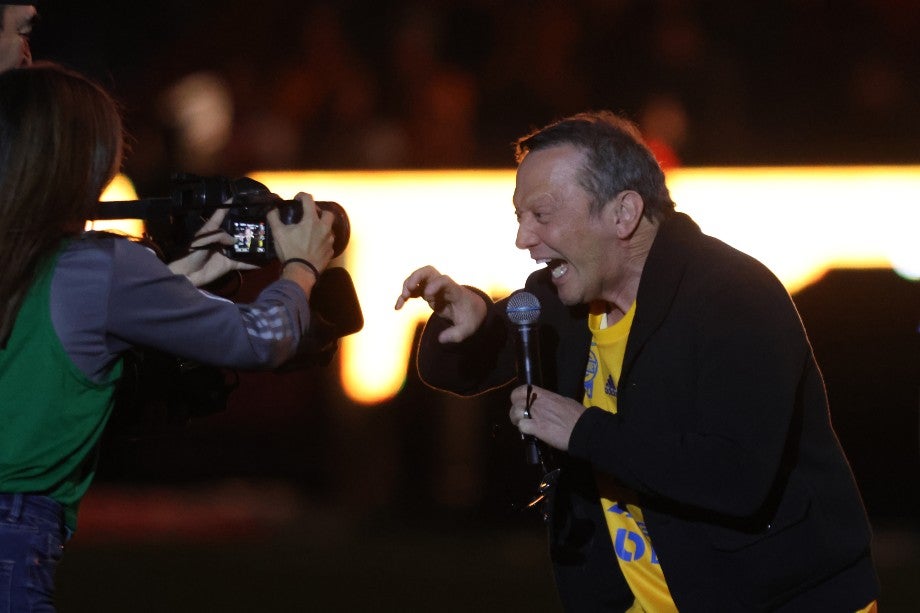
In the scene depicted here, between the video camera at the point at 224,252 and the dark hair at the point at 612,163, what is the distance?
0.58 m

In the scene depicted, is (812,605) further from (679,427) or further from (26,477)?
(26,477)

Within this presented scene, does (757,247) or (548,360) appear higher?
(757,247)

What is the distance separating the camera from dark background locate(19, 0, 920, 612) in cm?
557

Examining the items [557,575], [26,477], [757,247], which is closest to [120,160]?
[26,477]

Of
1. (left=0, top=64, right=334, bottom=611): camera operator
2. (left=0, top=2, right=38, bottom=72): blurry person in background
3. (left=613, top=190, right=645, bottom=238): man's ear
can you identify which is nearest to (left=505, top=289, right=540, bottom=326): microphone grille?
(left=613, top=190, right=645, bottom=238): man's ear

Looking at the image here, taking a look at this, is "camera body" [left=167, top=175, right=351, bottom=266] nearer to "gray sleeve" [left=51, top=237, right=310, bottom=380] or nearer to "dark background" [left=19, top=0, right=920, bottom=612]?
"gray sleeve" [left=51, top=237, right=310, bottom=380]

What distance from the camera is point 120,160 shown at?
207 cm

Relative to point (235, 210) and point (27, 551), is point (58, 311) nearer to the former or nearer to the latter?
point (27, 551)

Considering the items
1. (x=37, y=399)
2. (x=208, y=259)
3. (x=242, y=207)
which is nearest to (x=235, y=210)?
(x=242, y=207)

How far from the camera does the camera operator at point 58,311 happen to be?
193 cm

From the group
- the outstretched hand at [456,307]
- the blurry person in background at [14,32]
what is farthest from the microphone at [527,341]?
the blurry person in background at [14,32]

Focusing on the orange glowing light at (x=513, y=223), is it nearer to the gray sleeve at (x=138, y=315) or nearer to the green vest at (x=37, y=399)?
the gray sleeve at (x=138, y=315)

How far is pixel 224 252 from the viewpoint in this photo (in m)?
2.38

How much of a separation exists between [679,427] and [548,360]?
19.0 inches
